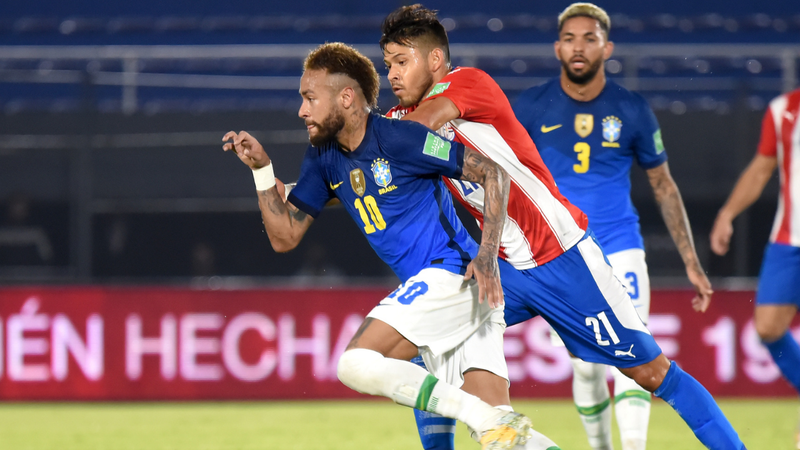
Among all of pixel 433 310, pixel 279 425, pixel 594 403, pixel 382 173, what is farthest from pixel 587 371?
pixel 279 425

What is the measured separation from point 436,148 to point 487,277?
21.4 inches

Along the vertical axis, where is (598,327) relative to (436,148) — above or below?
below

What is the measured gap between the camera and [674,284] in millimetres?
9797

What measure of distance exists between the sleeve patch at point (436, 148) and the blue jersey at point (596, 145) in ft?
5.09

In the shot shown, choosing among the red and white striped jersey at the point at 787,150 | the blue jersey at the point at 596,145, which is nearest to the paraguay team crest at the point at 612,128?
the blue jersey at the point at 596,145

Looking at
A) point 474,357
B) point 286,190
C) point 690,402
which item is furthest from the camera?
point 286,190

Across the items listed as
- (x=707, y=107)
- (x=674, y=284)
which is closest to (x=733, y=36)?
(x=707, y=107)

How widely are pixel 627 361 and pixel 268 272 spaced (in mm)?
6543

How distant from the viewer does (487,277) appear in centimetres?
381

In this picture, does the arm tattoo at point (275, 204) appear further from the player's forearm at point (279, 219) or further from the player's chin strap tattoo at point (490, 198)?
the player's chin strap tattoo at point (490, 198)

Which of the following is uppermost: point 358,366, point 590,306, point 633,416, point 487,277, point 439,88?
point 439,88

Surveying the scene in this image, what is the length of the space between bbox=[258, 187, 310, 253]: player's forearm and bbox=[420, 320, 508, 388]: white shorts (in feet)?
2.40

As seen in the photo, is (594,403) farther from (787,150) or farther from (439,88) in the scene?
(439,88)

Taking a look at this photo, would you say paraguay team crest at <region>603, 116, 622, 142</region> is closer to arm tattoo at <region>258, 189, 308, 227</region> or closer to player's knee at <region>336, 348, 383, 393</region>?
arm tattoo at <region>258, 189, 308, 227</region>
